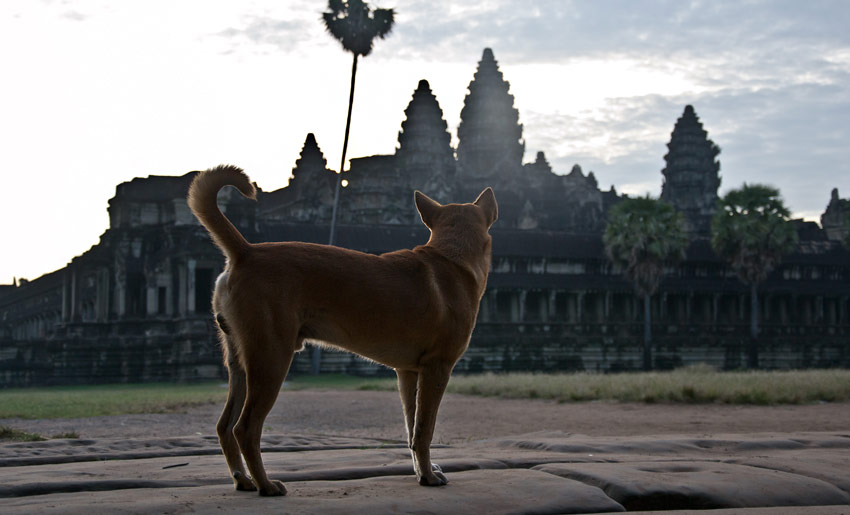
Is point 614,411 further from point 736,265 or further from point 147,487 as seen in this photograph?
point 736,265

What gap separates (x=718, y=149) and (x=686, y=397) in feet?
214

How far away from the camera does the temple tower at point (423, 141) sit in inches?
2677

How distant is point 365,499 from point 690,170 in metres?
77.6

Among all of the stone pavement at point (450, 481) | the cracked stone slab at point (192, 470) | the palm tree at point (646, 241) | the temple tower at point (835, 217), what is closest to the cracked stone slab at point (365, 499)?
the stone pavement at point (450, 481)

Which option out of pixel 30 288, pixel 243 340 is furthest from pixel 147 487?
pixel 30 288

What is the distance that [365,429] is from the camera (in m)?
15.6

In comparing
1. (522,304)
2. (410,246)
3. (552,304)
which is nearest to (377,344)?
(410,246)

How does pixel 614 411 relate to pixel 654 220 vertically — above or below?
below

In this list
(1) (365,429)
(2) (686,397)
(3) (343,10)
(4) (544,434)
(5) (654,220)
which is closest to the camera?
(4) (544,434)

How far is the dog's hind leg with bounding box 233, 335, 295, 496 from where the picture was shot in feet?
15.6

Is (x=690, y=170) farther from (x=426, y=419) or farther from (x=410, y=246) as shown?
(x=426, y=419)

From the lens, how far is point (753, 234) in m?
46.0

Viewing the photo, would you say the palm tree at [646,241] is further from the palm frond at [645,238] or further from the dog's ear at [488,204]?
the dog's ear at [488,204]

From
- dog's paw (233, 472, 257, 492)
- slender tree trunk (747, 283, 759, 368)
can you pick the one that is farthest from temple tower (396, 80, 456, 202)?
dog's paw (233, 472, 257, 492)
